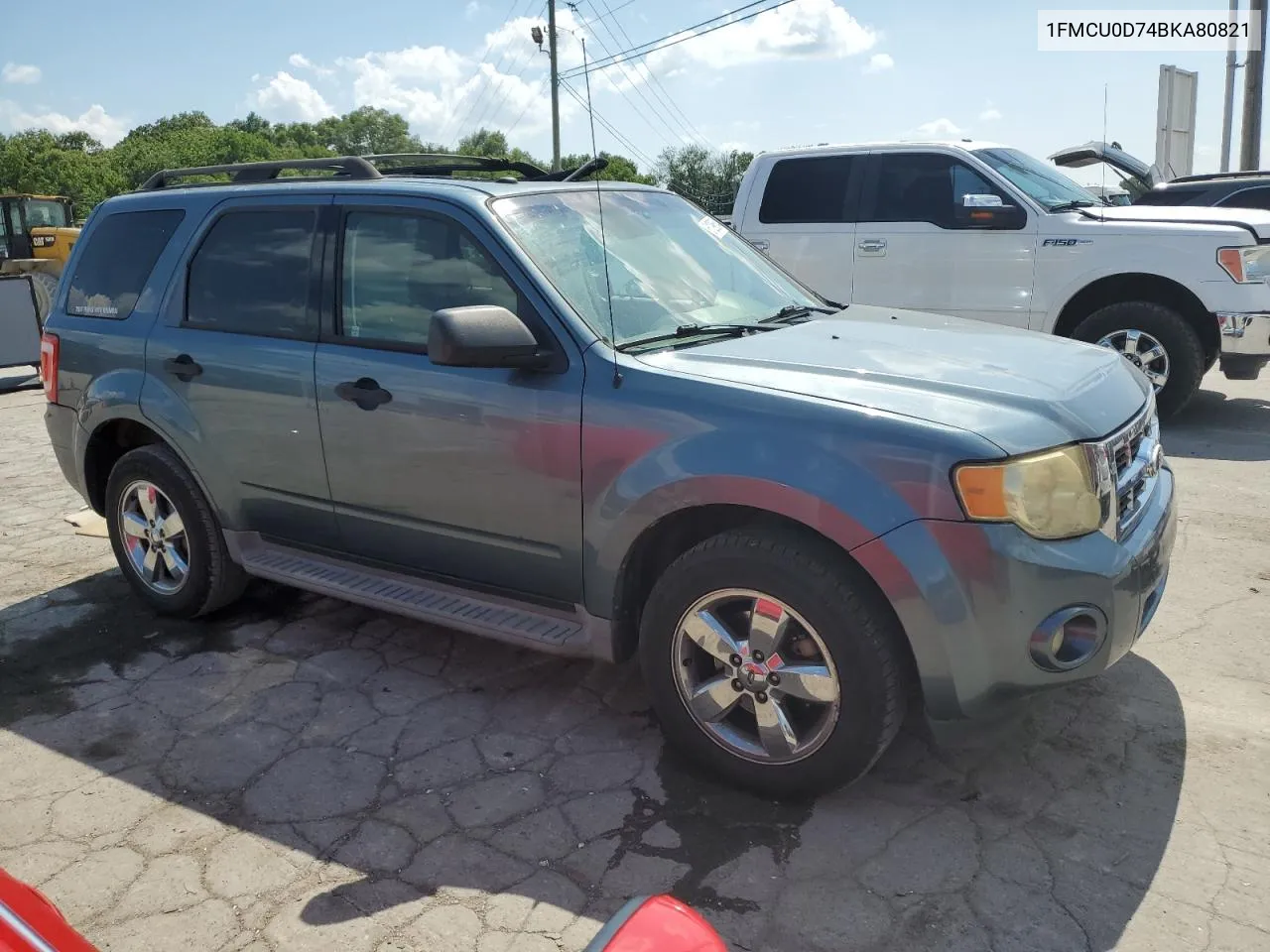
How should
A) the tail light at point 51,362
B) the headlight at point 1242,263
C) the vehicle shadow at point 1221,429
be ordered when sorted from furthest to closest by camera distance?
the headlight at point 1242,263 < the vehicle shadow at point 1221,429 < the tail light at point 51,362

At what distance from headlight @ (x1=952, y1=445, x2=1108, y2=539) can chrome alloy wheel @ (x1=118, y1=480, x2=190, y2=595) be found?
3280mm

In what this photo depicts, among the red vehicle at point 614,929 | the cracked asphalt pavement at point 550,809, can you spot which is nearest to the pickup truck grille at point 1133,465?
the cracked asphalt pavement at point 550,809

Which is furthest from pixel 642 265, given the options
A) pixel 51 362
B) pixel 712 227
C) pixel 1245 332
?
pixel 1245 332

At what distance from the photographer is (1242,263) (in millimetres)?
7180

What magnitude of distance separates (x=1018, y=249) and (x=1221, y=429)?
6.43 feet

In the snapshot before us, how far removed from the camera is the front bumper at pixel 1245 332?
7.18 metres

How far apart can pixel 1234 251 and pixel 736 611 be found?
5958 mm

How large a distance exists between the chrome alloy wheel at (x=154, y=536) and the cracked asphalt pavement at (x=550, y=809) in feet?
1.01

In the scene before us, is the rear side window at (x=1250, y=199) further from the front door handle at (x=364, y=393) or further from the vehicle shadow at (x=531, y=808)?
the front door handle at (x=364, y=393)

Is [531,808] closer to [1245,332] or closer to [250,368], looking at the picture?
[250,368]

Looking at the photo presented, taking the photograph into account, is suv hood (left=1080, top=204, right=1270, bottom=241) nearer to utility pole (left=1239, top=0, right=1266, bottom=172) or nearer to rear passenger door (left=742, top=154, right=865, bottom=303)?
rear passenger door (left=742, top=154, right=865, bottom=303)

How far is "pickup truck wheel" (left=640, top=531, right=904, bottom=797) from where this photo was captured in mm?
2785

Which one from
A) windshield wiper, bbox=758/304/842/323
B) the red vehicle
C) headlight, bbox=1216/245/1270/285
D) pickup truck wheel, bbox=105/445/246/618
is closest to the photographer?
the red vehicle

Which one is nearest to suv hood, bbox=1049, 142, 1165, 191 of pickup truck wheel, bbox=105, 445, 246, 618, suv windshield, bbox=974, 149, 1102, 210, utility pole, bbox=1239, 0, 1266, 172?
suv windshield, bbox=974, 149, 1102, 210
